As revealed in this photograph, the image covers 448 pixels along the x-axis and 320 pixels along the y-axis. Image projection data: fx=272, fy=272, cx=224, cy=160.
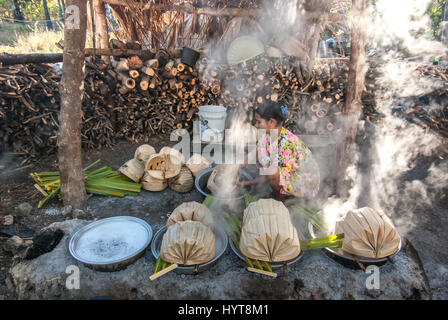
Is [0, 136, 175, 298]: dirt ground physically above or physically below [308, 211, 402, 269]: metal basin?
above

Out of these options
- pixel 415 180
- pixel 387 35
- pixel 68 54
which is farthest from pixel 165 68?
pixel 387 35

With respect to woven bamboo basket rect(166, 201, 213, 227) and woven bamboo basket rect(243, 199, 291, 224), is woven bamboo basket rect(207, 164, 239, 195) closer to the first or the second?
woven bamboo basket rect(166, 201, 213, 227)

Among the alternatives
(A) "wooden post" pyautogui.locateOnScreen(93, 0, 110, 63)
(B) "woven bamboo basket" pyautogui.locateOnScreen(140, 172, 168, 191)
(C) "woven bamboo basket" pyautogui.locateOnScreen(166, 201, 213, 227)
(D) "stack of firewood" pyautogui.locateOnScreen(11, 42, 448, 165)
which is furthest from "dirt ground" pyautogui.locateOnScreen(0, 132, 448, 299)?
(A) "wooden post" pyautogui.locateOnScreen(93, 0, 110, 63)

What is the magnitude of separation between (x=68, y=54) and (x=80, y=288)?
245 cm

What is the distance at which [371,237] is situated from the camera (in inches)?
95.7

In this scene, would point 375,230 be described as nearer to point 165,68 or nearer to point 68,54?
point 68,54

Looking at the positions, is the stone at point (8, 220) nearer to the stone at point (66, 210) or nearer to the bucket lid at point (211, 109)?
the stone at point (66, 210)

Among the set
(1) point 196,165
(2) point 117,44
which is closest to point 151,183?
(1) point 196,165

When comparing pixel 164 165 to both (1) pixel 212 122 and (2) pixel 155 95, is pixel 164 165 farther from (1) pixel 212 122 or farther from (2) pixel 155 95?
(2) pixel 155 95

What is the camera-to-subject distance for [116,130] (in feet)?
19.2

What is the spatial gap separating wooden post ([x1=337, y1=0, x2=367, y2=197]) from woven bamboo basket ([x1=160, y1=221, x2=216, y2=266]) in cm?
254

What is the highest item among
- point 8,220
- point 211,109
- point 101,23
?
point 101,23

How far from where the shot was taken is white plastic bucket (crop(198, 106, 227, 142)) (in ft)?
17.5

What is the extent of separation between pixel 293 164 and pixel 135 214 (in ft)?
6.95
